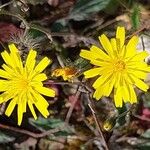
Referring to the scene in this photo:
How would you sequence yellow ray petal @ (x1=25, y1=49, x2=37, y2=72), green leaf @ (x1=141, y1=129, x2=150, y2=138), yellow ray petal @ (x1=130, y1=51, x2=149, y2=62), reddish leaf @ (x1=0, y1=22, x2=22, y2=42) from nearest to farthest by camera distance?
yellow ray petal @ (x1=130, y1=51, x2=149, y2=62) → yellow ray petal @ (x1=25, y1=49, x2=37, y2=72) → green leaf @ (x1=141, y1=129, x2=150, y2=138) → reddish leaf @ (x1=0, y1=22, x2=22, y2=42)

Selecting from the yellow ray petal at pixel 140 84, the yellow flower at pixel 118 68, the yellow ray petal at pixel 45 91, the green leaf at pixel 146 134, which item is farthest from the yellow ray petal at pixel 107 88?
the green leaf at pixel 146 134

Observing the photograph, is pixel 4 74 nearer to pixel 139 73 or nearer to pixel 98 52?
pixel 98 52

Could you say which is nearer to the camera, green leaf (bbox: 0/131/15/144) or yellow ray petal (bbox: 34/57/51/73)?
yellow ray petal (bbox: 34/57/51/73)

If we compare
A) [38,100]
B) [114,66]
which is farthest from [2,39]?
[114,66]

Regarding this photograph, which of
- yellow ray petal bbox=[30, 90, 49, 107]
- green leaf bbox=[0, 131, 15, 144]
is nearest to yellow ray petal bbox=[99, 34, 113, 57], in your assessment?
yellow ray petal bbox=[30, 90, 49, 107]

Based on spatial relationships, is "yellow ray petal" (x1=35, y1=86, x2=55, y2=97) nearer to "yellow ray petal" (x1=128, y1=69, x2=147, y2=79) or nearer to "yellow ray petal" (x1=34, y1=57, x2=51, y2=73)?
"yellow ray petal" (x1=34, y1=57, x2=51, y2=73)

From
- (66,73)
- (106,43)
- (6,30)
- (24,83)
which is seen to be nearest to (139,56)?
(106,43)

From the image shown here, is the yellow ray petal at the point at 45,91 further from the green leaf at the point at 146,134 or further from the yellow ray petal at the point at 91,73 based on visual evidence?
the green leaf at the point at 146,134
